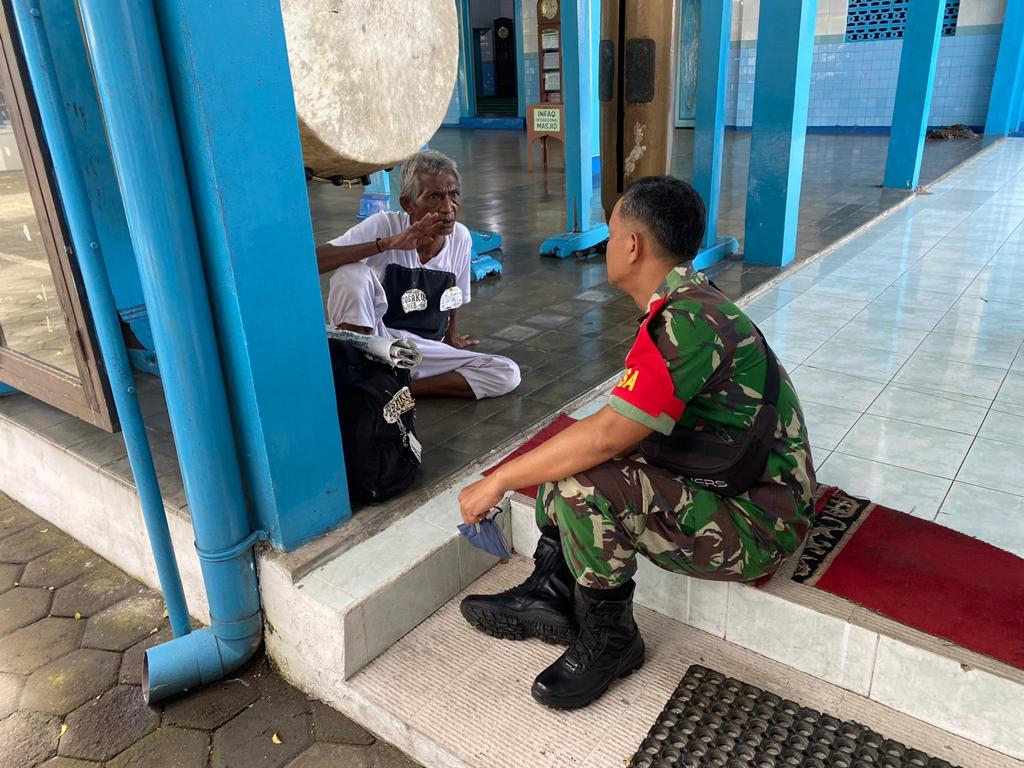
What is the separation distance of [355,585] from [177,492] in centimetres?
80

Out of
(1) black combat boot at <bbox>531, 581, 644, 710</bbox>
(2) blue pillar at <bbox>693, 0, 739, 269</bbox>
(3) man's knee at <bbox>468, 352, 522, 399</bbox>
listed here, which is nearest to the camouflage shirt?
(1) black combat boot at <bbox>531, 581, 644, 710</bbox>

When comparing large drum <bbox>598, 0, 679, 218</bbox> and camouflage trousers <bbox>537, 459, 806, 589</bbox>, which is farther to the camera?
large drum <bbox>598, 0, 679, 218</bbox>

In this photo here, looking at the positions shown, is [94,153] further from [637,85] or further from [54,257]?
[637,85]

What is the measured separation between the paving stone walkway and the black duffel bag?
624mm

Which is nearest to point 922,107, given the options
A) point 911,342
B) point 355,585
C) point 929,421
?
point 911,342

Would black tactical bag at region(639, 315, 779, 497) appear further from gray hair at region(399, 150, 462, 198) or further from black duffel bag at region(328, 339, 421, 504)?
gray hair at region(399, 150, 462, 198)

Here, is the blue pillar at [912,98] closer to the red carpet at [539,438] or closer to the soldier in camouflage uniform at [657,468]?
the red carpet at [539,438]

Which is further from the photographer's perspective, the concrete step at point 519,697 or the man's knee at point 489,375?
the man's knee at point 489,375

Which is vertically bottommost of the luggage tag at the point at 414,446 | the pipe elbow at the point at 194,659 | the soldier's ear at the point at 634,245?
the pipe elbow at the point at 194,659

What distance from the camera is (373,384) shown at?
2.37 meters

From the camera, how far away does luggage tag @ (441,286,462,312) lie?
334 cm

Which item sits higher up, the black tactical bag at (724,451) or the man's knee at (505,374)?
the black tactical bag at (724,451)

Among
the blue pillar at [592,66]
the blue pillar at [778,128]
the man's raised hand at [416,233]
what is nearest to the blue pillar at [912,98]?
the blue pillar at [592,66]

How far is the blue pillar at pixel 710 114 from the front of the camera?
5277 mm
